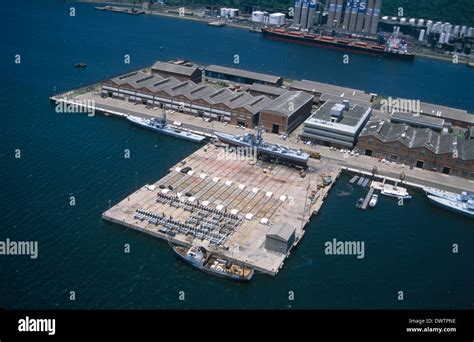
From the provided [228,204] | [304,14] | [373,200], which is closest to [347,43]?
[304,14]

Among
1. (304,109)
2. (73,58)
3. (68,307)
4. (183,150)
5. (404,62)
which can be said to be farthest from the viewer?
(404,62)

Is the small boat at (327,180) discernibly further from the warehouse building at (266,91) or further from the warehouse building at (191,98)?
the warehouse building at (266,91)

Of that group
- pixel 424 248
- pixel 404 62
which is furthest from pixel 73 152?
pixel 404 62

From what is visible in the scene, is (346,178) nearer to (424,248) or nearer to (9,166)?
(424,248)

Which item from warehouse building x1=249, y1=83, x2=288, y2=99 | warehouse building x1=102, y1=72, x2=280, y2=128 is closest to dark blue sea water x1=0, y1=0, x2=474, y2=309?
warehouse building x1=102, y1=72, x2=280, y2=128

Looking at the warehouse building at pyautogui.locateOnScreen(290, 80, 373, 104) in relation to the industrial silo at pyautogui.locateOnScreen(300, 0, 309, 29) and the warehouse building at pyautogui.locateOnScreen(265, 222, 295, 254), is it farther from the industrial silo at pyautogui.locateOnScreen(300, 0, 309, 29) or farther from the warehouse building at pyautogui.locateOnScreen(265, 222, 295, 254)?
the industrial silo at pyautogui.locateOnScreen(300, 0, 309, 29)

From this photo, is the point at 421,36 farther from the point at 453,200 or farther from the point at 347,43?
the point at 453,200
